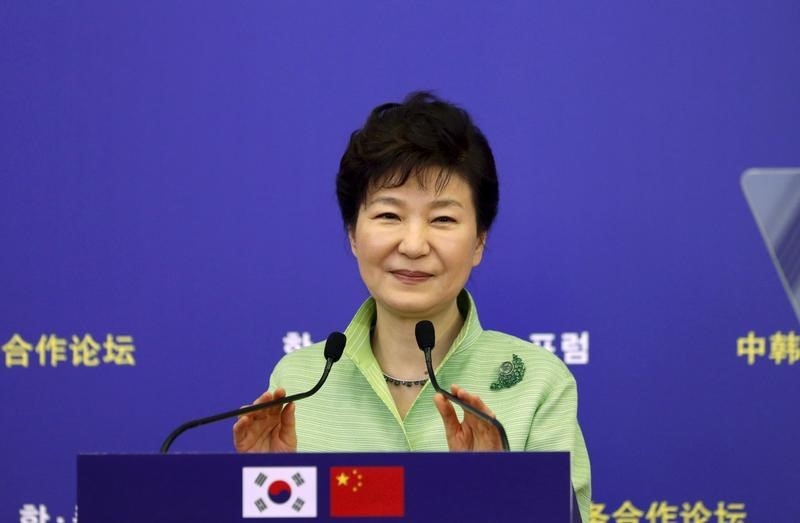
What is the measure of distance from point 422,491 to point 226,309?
4.25 ft

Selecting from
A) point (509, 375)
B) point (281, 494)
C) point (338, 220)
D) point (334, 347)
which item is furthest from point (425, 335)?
point (338, 220)

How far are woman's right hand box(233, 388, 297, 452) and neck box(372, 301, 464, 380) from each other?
230 mm

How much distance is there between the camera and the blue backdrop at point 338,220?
2.20 m

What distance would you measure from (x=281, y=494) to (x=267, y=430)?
45cm

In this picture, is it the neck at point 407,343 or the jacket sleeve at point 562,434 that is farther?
the neck at point 407,343

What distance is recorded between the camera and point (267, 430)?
4.79ft

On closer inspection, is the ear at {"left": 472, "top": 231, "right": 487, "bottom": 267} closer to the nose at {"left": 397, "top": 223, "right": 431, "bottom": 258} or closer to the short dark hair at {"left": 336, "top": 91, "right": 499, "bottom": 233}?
the short dark hair at {"left": 336, "top": 91, "right": 499, "bottom": 233}

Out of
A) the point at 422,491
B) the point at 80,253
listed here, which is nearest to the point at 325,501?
the point at 422,491

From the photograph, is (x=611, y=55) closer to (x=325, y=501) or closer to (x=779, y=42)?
(x=779, y=42)

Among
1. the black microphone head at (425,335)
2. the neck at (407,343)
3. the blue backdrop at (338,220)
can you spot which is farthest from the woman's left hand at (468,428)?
the blue backdrop at (338,220)

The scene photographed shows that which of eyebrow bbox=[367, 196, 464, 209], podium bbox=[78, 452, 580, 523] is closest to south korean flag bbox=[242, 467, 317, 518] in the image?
podium bbox=[78, 452, 580, 523]

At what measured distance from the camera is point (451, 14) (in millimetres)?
2227

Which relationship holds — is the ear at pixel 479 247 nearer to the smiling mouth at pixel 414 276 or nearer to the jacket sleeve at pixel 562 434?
the smiling mouth at pixel 414 276

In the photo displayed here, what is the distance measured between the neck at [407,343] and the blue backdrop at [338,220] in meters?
0.56
